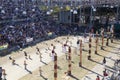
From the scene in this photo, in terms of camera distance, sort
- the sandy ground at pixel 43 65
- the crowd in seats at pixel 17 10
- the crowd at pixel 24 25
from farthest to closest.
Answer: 1. the crowd in seats at pixel 17 10
2. the crowd at pixel 24 25
3. the sandy ground at pixel 43 65

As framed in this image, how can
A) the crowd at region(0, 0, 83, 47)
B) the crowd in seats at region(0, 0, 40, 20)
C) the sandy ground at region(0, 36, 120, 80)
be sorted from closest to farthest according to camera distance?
the sandy ground at region(0, 36, 120, 80) → the crowd at region(0, 0, 83, 47) → the crowd in seats at region(0, 0, 40, 20)

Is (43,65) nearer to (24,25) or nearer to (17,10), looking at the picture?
(24,25)

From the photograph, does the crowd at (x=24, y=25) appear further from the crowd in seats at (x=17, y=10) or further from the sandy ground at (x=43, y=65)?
the sandy ground at (x=43, y=65)

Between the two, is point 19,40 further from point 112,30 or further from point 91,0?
point 91,0

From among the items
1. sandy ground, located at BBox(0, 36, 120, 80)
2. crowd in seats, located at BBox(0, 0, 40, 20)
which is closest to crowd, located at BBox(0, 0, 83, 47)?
crowd in seats, located at BBox(0, 0, 40, 20)

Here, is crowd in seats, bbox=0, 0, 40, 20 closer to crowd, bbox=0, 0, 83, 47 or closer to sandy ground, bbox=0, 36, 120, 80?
crowd, bbox=0, 0, 83, 47

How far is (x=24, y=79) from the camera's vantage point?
108 feet

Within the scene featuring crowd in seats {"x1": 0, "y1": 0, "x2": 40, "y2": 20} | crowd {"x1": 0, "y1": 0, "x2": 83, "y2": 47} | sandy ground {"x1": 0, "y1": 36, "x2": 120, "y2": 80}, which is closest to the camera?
sandy ground {"x1": 0, "y1": 36, "x2": 120, "y2": 80}

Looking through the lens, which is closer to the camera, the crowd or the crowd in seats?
the crowd

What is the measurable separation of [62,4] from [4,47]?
89.8 feet

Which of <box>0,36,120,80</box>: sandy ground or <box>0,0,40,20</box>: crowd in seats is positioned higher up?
<box>0,0,40,20</box>: crowd in seats

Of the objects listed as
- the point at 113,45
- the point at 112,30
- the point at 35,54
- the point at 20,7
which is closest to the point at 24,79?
the point at 35,54

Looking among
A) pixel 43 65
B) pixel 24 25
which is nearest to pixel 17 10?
pixel 24 25

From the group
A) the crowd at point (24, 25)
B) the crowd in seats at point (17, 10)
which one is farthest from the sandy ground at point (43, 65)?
the crowd in seats at point (17, 10)
